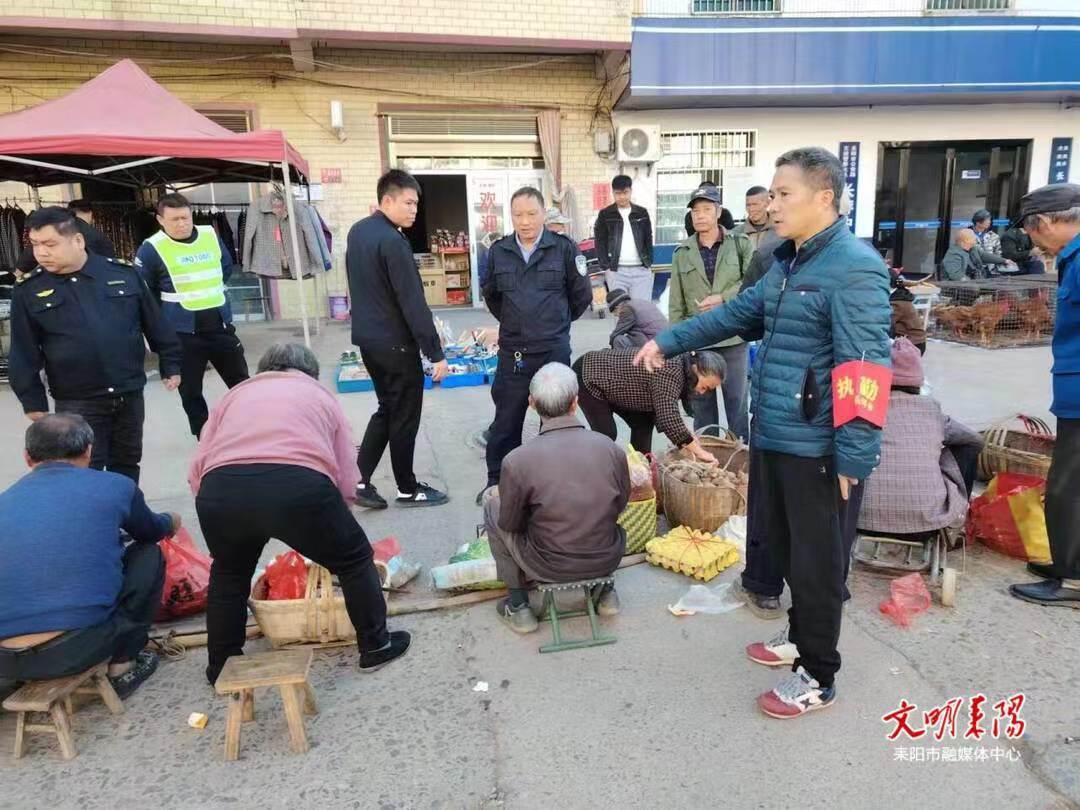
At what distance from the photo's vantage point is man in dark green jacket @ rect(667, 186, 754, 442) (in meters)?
4.92

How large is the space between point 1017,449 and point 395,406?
3.68 m

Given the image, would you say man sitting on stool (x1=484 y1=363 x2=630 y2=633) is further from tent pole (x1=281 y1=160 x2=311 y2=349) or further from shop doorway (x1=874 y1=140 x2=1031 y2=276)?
shop doorway (x1=874 y1=140 x2=1031 y2=276)

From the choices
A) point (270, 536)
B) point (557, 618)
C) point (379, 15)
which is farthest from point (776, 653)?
point (379, 15)

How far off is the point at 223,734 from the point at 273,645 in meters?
0.47

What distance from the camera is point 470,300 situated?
13336 mm

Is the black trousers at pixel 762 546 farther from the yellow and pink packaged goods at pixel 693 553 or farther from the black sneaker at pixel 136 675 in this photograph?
→ the black sneaker at pixel 136 675

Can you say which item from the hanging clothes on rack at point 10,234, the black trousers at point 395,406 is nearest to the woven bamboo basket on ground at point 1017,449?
the black trousers at point 395,406

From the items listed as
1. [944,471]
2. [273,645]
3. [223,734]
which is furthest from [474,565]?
[944,471]

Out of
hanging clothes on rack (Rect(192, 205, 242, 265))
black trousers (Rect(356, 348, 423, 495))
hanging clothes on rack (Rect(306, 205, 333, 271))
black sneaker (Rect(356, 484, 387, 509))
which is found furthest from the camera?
hanging clothes on rack (Rect(192, 205, 242, 265))

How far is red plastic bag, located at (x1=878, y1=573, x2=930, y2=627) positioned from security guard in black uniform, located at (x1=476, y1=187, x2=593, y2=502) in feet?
6.88

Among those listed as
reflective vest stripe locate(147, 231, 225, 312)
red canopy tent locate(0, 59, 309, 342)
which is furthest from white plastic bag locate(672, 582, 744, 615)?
red canopy tent locate(0, 59, 309, 342)

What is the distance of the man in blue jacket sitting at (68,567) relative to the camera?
2.45m

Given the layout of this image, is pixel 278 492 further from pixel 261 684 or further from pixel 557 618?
pixel 557 618

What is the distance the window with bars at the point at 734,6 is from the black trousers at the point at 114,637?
12.4 m
